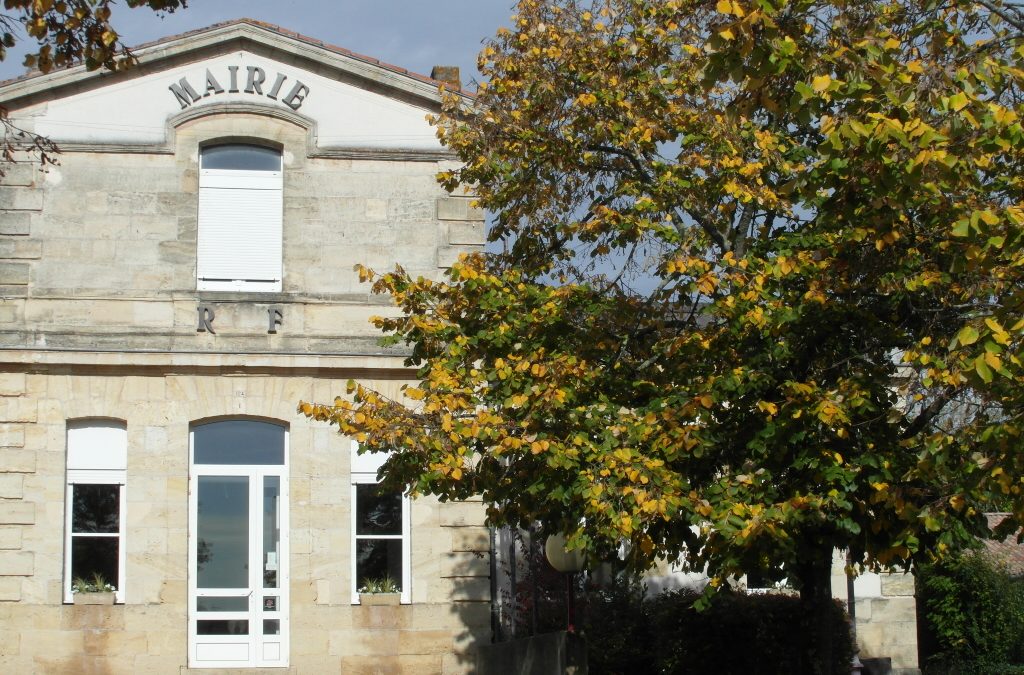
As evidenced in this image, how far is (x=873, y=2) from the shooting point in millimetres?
10547

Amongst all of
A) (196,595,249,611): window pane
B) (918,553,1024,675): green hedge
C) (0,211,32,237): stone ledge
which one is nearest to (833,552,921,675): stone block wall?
(918,553,1024,675): green hedge

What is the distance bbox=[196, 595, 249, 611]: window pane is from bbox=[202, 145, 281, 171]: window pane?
5.07m

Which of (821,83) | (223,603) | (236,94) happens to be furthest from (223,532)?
(821,83)

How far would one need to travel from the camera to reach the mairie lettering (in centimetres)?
1633

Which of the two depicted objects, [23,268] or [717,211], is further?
[23,268]

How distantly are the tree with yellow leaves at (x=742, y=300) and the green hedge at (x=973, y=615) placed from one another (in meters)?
12.8

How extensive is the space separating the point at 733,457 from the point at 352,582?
6101 mm

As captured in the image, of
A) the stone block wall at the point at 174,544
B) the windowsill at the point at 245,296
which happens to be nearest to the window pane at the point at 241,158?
the windowsill at the point at 245,296

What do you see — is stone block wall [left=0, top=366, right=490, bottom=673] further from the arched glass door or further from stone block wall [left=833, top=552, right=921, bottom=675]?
stone block wall [left=833, top=552, right=921, bottom=675]

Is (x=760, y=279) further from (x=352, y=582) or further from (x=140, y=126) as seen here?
(x=140, y=126)

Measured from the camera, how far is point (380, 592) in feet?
52.2

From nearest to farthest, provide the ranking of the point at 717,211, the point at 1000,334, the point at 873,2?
the point at 1000,334 < the point at 873,2 < the point at 717,211

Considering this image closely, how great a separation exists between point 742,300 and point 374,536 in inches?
273

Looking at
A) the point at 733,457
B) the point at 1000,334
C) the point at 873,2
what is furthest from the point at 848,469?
the point at 873,2
